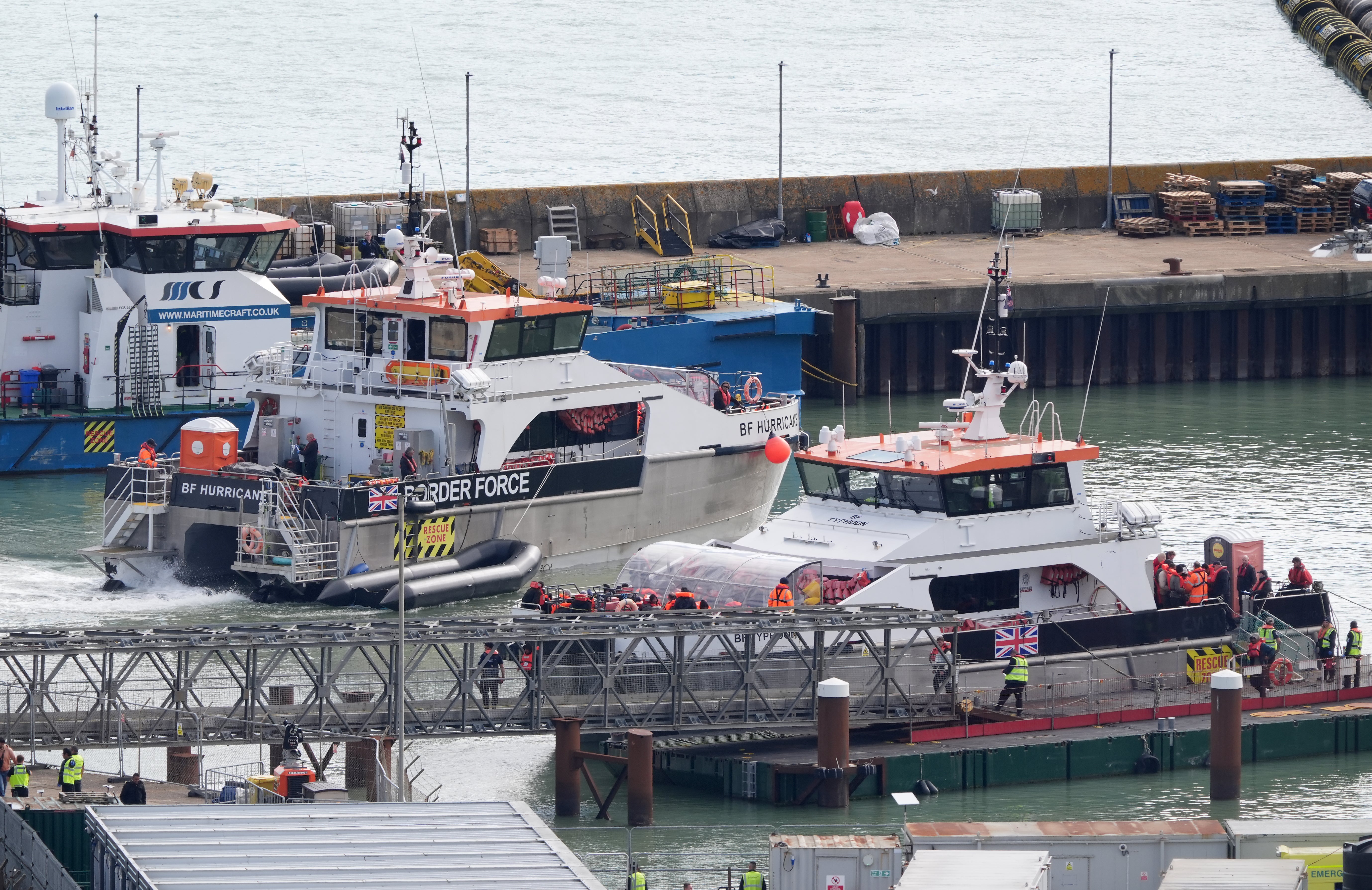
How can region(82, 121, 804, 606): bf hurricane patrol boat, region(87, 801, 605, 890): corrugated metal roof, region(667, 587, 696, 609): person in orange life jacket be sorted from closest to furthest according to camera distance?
region(87, 801, 605, 890): corrugated metal roof < region(667, 587, 696, 609): person in orange life jacket < region(82, 121, 804, 606): bf hurricane patrol boat

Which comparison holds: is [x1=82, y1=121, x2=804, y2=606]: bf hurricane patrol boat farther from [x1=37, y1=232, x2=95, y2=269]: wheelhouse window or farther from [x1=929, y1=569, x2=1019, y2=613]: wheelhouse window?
[x1=929, y1=569, x2=1019, y2=613]: wheelhouse window

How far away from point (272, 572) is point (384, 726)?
9993mm

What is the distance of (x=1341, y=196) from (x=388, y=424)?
3179 cm

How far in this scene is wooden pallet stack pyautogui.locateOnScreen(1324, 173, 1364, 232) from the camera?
198 ft

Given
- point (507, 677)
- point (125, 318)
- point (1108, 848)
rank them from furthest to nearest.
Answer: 1. point (125, 318)
2. point (507, 677)
3. point (1108, 848)

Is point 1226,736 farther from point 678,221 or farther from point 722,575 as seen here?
point 678,221

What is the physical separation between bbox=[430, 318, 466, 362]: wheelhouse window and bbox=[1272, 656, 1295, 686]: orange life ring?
13.6 meters

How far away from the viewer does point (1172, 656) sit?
28.8 m

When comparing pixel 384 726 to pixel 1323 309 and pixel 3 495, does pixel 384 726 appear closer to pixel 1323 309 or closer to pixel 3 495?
pixel 3 495

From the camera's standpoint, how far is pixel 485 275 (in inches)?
1912

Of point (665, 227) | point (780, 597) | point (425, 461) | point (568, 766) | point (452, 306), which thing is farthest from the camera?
point (665, 227)

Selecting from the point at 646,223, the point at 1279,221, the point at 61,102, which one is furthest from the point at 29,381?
the point at 1279,221

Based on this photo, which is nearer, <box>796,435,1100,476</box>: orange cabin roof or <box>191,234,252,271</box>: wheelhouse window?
<box>796,435,1100,476</box>: orange cabin roof

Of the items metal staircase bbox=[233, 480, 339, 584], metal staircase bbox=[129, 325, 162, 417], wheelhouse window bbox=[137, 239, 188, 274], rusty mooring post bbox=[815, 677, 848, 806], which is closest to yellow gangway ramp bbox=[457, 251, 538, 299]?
wheelhouse window bbox=[137, 239, 188, 274]
